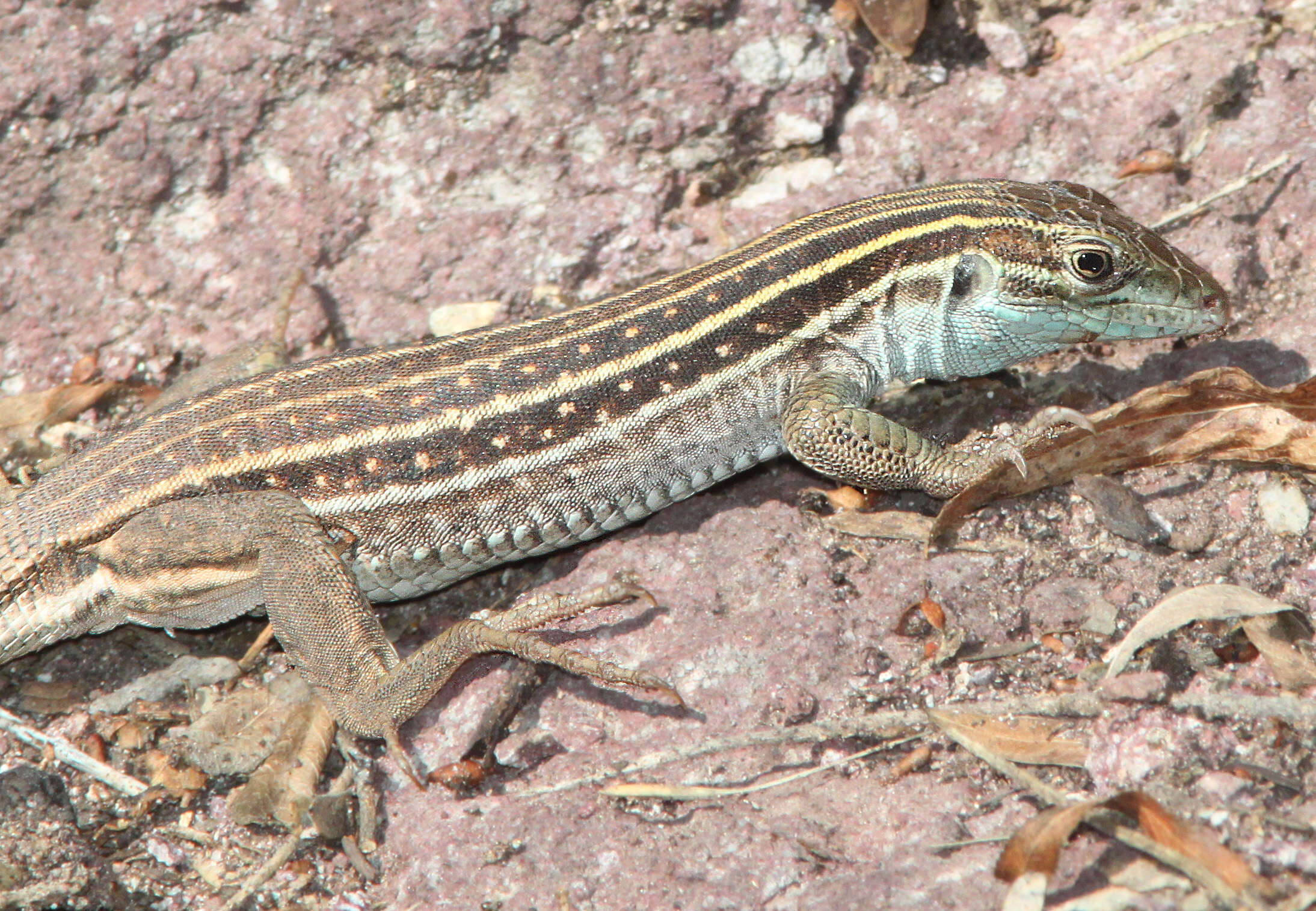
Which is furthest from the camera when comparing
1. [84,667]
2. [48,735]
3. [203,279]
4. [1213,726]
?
[203,279]

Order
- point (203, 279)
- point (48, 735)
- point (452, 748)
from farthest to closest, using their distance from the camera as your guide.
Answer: point (203, 279), point (48, 735), point (452, 748)

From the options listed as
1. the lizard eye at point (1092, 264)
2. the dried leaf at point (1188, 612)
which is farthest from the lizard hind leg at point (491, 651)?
the lizard eye at point (1092, 264)

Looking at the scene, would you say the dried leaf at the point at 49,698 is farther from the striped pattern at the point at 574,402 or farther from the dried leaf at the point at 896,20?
the dried leaf at the point at 896,20

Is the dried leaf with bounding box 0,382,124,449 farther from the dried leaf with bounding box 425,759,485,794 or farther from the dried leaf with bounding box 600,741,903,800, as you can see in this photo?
the dried leaf with bounding box 600,741,903,800

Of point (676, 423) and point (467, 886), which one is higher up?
point (676, 423)

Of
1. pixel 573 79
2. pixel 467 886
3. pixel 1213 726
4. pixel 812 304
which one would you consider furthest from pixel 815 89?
pixel 467 886

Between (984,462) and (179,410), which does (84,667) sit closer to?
(179,410)
